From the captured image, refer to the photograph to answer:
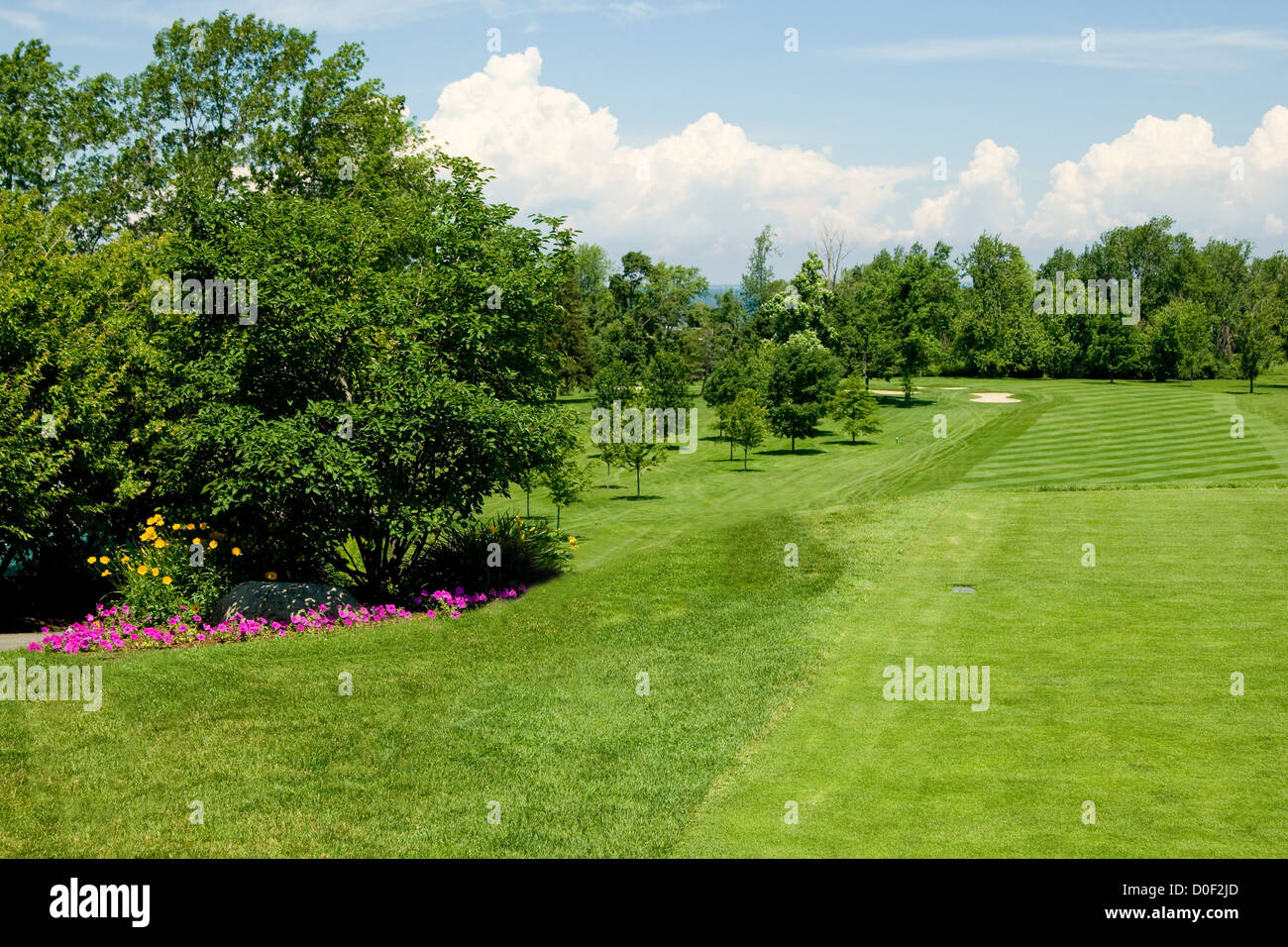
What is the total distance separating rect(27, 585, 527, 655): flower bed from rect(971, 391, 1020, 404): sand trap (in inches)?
2518

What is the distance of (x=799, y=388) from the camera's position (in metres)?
60.8

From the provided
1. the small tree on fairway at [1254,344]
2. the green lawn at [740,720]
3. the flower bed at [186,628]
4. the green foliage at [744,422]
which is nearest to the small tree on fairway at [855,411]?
the green foliage at [744,422]

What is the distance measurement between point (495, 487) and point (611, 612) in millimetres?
4859

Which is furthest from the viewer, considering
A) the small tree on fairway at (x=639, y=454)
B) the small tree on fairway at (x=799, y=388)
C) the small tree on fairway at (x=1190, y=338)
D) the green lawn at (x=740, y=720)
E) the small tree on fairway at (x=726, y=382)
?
the small tree on fairway at (x=1190, y=338)

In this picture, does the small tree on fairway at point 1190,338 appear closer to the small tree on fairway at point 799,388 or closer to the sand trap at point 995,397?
the sand trap at point 995,397

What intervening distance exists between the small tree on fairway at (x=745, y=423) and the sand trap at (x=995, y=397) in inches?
1193

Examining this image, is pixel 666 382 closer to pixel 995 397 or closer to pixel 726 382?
pixel 726 382

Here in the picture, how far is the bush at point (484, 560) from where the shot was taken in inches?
901

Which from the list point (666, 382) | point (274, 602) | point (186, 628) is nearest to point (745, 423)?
point (666, 382)

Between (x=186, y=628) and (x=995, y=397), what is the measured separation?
71472 millimetres

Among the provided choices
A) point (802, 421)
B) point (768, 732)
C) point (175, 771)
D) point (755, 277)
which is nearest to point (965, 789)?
point (768, 732)

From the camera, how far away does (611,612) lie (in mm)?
20953

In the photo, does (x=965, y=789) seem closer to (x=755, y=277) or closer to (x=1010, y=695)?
(x=1010, y=695)

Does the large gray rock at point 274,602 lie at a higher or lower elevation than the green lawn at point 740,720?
higher
